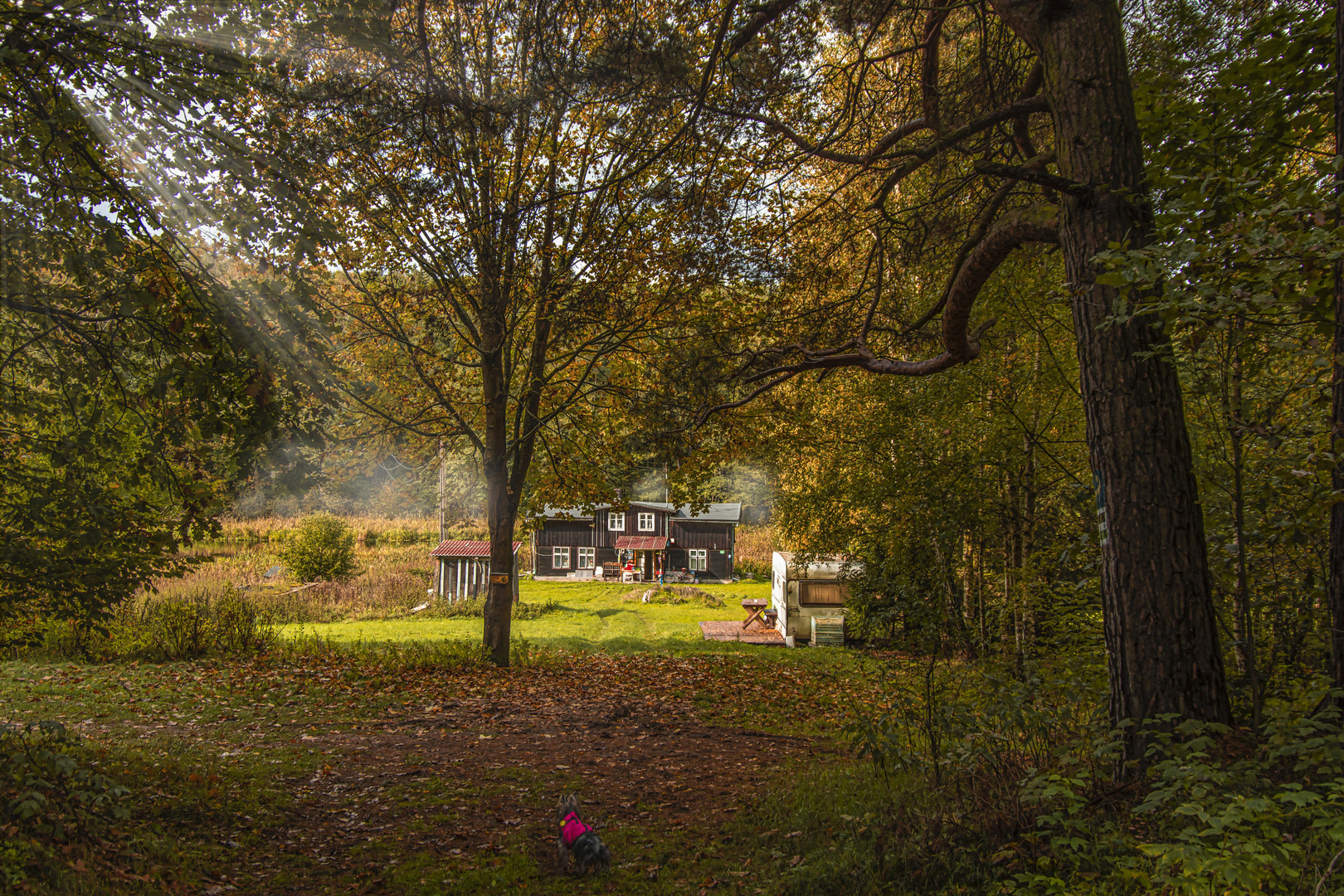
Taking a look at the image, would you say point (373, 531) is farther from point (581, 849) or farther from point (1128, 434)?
point (1128, 434)

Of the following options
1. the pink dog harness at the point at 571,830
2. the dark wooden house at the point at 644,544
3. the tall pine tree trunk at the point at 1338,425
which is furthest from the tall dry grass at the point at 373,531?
the tall pine tree trunk at the point at 1338,425

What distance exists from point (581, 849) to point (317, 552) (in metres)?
25.9

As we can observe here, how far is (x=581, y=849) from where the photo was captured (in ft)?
14.9

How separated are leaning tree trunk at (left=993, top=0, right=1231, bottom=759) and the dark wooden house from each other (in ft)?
99.0

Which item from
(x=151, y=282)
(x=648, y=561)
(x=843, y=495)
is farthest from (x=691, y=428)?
(x=648, y=561)

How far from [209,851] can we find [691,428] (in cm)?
636

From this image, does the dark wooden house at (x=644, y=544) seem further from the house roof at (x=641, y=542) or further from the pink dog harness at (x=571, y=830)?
the pink dog harness at (x=571, y=830)

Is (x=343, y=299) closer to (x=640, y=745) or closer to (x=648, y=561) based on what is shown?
(x=640, y=745)

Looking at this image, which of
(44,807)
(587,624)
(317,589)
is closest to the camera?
(44,807)

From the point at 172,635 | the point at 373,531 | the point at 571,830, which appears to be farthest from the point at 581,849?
the point at 373,531

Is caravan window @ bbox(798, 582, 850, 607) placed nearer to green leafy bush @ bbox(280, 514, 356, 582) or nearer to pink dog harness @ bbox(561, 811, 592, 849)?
pink dog harness @ bbox(561, 811, 592, 849)

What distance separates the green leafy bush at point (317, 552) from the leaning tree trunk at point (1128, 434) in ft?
91.7

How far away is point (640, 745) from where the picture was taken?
7.77 m

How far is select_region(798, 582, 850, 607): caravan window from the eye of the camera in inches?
765
